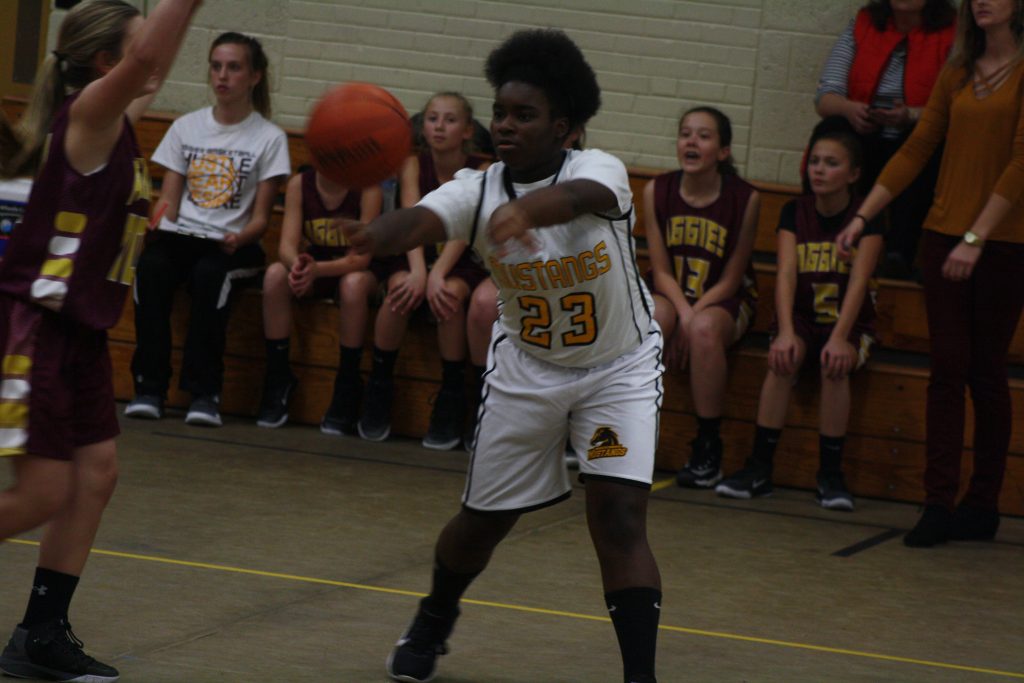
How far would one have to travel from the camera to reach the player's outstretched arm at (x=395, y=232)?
10.6ft

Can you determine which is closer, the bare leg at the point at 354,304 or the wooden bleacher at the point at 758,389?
the wooden bleacher at the point at 758,389

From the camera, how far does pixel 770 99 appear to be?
8.53 metres

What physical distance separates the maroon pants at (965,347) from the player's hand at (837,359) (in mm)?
651

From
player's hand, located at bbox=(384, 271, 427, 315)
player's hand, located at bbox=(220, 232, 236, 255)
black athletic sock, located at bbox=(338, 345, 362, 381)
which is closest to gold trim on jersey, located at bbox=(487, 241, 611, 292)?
player's hand, located at bbox=(384, 271, 427, 315)

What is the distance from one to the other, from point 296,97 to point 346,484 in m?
3.61

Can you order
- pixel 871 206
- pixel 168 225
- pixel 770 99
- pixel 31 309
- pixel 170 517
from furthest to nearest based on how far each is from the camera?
pixel 770 99, pixel 168 225, pixel 871 206, pixel 170 517, pixel 31 309

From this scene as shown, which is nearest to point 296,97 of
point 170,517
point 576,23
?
point 576,23

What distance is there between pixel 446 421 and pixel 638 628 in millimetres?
3835

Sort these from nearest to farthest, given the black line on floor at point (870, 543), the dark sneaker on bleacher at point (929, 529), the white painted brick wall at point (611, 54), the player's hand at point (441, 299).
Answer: the black line on floor at point (870, 543), the dark sneaker on bleacher at point (929, 529), the player's hand at point (441, 299), the white painted brick wall at point (611, 54)

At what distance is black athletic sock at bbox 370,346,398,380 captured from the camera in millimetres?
7270

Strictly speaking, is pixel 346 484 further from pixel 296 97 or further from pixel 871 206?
pixel 296 97

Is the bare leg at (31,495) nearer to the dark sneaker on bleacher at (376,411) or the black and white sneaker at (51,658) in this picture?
the black and white sneaker at (51,658)

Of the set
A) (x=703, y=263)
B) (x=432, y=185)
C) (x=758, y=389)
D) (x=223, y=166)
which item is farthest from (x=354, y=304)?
(x=758, y=389)

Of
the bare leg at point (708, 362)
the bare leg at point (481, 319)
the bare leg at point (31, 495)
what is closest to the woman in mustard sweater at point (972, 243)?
the bare leg at point (708, 362)
